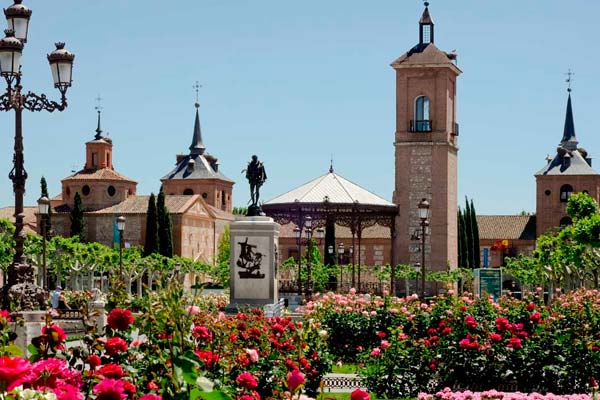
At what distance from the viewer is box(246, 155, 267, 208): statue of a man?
2459 centimetres

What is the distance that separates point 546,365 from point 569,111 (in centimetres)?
Result: 8143

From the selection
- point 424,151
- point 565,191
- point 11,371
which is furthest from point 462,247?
point 11,371

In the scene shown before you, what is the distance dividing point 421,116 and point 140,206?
109ft

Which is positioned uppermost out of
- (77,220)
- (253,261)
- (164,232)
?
(77,220)

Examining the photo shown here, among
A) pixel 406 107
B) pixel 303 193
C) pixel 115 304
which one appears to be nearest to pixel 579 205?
pixel 303 193

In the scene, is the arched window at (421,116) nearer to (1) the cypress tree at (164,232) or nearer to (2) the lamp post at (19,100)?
(1) the cypress tree at (164,232)

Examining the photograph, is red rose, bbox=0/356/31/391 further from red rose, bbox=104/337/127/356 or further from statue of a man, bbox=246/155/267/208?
statue of a man, bbox=246/155/267/208

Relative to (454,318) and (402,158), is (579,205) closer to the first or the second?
(402,158)

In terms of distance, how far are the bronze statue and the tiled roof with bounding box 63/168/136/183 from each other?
6203 cm

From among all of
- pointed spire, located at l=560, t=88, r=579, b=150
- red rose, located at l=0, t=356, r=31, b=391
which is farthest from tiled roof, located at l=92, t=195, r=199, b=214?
red rose, located at l=0, t=356, r=31, b=391

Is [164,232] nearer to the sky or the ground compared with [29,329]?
nearer to the sky

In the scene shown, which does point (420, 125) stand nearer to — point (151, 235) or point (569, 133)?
point (151, 235)

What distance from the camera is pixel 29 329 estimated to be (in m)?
11.4

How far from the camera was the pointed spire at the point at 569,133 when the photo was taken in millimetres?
90688
